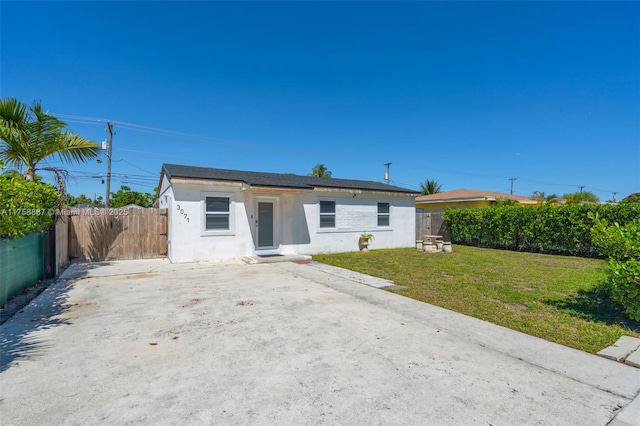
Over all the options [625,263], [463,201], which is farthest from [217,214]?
[463,201]

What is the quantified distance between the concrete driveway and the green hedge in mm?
9996

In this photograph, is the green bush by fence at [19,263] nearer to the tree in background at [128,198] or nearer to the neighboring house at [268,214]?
the neighboring house at [268,214]

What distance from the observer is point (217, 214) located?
10.5m

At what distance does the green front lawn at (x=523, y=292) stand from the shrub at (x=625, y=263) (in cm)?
44

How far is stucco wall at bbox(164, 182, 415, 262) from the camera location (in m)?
9.95

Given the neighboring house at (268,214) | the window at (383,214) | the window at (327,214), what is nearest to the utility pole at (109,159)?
the neighboring house at (268,214)

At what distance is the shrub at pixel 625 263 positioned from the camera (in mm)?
4086

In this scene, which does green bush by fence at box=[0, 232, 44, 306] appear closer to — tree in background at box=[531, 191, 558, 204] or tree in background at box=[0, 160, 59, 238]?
tree in background at box=[0, 160, 59, 238]

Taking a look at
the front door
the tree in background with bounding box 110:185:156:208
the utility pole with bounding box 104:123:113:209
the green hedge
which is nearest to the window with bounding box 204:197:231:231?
the front door

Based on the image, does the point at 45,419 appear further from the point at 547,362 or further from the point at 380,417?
the point at 547,362

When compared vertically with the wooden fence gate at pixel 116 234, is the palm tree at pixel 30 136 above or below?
above

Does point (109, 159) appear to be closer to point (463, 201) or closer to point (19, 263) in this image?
point (19, 263)

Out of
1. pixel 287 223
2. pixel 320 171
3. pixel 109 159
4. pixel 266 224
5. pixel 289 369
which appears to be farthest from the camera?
pixel 320 171

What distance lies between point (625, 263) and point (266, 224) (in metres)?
9.85
